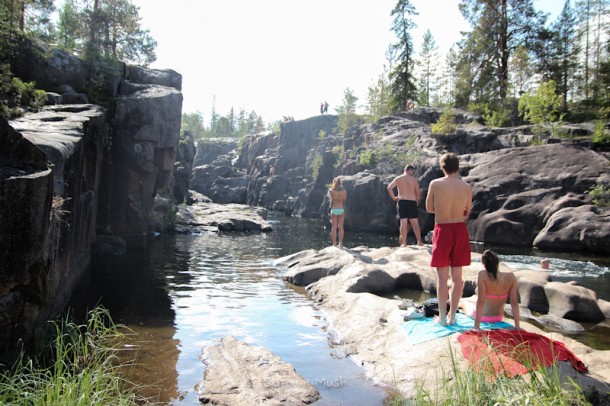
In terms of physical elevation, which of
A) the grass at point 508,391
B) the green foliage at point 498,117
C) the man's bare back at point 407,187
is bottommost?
the grass at point 508,391

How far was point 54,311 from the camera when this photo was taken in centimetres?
823

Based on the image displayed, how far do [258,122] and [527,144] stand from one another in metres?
85.7

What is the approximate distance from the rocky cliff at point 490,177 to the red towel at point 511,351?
13945 mm

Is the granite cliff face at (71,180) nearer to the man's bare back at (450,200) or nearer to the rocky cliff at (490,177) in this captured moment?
the man's bare back at (450,200)

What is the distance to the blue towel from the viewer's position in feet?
20.0

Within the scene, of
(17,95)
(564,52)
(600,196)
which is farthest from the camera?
(564,52)

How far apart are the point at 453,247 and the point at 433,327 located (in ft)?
3.68

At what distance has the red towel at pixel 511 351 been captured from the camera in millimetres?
4531

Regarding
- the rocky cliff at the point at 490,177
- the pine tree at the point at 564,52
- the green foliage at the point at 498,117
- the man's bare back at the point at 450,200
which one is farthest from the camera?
the pine tree at the point at 564,52

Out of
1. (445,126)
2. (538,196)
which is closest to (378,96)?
(445,126)

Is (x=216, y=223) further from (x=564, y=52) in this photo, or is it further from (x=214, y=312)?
(x=564, y=52)

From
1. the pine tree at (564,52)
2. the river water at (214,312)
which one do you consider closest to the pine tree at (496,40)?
the pine tree at (564,52)

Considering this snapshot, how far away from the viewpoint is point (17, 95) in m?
12.9

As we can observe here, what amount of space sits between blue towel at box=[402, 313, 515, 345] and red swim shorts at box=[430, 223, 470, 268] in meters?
0.83
